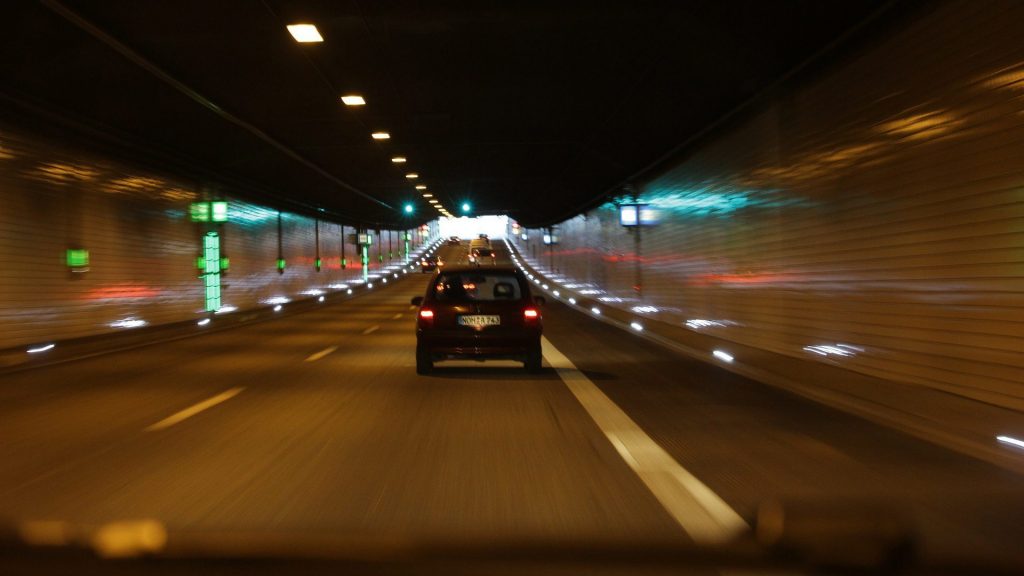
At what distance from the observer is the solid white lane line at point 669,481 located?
18.8 ft

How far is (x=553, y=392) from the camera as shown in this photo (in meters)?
12.8

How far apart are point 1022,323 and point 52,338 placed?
17714 millimetres

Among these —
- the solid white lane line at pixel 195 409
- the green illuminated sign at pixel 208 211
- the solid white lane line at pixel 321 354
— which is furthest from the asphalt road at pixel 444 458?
the green illuminated sign at pixel 208 211

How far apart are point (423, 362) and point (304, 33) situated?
17.5 ft

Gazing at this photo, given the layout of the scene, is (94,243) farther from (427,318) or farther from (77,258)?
(427,318)

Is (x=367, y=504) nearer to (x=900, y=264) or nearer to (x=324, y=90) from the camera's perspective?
(x=900, y=264)

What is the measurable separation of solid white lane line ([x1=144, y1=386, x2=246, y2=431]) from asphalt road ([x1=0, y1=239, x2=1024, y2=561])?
0.04 metres

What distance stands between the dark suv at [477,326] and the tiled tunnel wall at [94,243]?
856cm

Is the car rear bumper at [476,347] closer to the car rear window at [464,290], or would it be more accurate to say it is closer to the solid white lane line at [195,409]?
the car rear window at [464,290]

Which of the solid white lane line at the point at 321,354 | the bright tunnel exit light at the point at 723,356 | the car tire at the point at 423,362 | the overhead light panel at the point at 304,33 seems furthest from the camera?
the solid white lane line at the point at 321,354

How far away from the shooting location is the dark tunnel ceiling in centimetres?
1320

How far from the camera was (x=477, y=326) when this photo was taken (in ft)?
47.6

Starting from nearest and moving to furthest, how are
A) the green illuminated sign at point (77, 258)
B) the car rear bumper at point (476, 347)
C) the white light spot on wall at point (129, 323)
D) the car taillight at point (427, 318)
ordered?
the car rear bumper at point (476, 347)
the car taillight at point (427, 318)
the green illuminated sign at point (77, 258)
the white light spot on wall at point (129, 323)

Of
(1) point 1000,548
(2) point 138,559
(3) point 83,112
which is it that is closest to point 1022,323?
(1) point 1000,548
